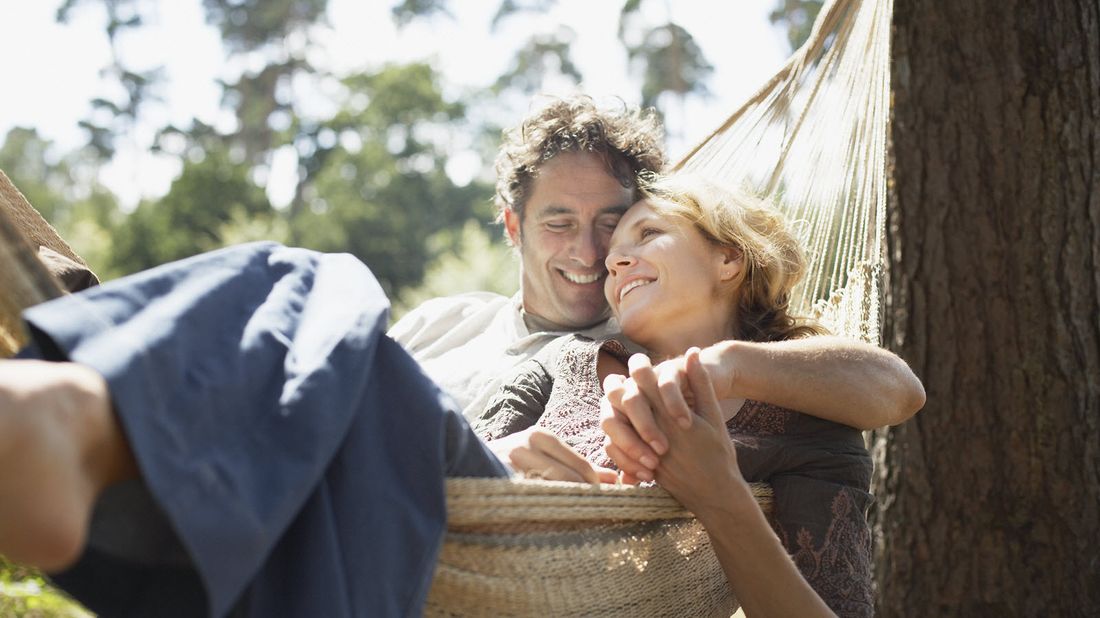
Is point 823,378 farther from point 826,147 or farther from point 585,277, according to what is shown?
point 826,147

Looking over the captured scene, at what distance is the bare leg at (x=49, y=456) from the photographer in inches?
29.5

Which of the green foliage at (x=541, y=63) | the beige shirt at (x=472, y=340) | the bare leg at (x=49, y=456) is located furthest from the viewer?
the green foliage at (x=541, y=63)

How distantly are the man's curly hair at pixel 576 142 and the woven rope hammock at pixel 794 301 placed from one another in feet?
0.47

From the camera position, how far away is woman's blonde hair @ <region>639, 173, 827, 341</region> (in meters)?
1.79

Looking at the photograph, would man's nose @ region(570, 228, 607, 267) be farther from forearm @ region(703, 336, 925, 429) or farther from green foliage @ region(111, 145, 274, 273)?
green foliage @ region(111, 145, 274, 273)

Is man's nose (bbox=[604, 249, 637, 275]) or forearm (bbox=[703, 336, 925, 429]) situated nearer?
forearm (bbox=[703, 336, 925, 429])

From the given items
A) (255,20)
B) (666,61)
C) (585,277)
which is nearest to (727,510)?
(585,277)

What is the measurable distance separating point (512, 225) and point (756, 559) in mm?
1304

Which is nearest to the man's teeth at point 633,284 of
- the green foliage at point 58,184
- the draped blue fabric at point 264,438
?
the draped blue fabric at point 264,438

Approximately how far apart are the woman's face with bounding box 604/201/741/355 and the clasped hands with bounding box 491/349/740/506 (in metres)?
0.42

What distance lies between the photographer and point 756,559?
4.34ft

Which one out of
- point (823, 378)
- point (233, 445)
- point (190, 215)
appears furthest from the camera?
point (190, 215)

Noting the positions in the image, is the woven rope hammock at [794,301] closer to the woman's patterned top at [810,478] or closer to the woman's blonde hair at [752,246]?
the woman's patterned top at [810,478]

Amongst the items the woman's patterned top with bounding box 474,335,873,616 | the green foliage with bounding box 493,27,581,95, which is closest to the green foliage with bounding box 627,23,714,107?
the green foliage with bounding box 493,27,581,95
